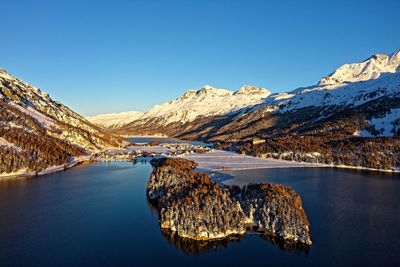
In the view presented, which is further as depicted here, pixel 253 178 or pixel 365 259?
pixel 253 178

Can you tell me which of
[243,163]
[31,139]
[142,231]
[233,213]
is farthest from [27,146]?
[233,213]

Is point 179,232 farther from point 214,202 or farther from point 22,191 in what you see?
point 22,191

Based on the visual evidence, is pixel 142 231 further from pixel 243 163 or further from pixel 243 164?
pixel 243 163

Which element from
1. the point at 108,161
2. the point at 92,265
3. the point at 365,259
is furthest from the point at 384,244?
the point at 108,161

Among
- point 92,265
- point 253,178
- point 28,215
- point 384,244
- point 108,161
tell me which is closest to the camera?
point 92,265

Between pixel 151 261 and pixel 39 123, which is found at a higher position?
pixel 39 123

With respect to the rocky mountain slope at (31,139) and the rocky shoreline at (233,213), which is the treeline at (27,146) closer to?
the rocky mountain slope at (31,139)

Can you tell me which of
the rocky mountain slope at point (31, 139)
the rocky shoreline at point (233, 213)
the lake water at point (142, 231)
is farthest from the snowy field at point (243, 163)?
the rocky shoreline at point (233, 213)
